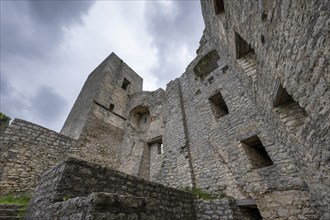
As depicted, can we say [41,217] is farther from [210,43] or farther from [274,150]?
[210,43]

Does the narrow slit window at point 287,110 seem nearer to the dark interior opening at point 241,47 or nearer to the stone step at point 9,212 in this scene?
the dark interior opening at point 241,47

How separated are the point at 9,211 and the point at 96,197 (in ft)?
9.38

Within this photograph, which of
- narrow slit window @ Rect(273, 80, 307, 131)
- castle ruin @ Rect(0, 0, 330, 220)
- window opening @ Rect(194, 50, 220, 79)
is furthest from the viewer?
window opening @ Rect(194, 50, 220, 79)

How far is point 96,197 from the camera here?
1770 millimetres

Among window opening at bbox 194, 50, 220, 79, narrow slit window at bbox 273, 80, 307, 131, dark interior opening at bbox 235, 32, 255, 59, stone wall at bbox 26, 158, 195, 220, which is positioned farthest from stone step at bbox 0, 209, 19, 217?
window opening at bbox 194, 50, 220, 79

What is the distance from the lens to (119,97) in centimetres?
1240

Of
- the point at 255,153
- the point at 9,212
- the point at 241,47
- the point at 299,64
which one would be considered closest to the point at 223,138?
the point at 255,153

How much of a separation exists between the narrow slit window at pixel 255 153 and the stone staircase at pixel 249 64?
2.12 meters

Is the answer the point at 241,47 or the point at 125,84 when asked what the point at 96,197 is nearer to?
the point at 241,47

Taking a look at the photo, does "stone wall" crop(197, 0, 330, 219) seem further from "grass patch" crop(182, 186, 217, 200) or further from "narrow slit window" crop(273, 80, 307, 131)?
"grass patch" crop(182, 186, 217, 200)

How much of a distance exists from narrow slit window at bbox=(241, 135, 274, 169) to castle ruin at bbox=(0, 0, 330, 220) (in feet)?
0.14

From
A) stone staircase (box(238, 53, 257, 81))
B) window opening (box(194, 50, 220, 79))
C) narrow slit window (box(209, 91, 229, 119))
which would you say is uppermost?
window opening (box(194, 50, 220, 79))

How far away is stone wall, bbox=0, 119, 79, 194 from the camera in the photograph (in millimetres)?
5266

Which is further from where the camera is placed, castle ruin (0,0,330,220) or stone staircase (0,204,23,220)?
stone staircase (0,204,23,220)
